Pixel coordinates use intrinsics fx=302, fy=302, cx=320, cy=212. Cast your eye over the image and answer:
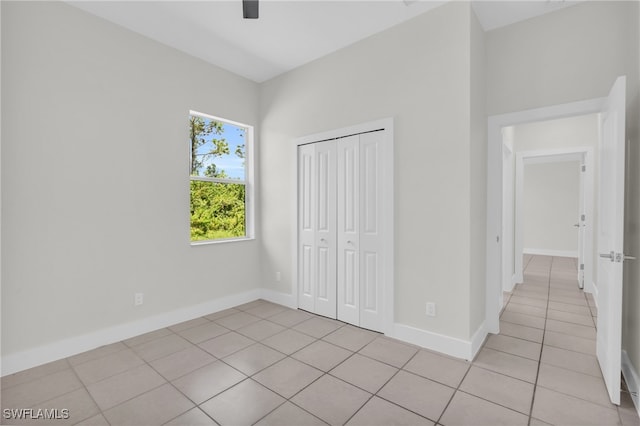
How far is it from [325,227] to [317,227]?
0.40 feet

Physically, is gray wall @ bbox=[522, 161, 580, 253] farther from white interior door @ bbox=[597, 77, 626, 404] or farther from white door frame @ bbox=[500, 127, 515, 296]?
white interior door @ bbox=[597, 77, 626, 404]

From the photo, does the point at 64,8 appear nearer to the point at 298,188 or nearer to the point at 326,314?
the point at 298,188

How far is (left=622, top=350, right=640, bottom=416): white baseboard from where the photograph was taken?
1910 mm

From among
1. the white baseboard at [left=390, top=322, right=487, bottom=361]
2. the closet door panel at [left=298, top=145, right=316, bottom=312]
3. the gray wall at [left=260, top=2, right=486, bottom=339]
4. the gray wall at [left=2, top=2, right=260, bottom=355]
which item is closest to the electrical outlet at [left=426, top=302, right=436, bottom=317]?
the gray wall at [left=260, top=2, right=486, bottom=339]

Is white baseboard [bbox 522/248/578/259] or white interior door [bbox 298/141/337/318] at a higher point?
white interior door [bbox 298/141/337/318]

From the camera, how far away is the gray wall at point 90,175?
2391 millimetres

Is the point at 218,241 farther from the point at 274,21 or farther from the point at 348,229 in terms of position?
the point at 274,21

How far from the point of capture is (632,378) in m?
2.06

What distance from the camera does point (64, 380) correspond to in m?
2.25

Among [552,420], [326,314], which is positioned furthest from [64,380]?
[552,420]

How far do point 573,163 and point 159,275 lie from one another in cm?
964

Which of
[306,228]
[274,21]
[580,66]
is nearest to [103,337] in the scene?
[306,228]

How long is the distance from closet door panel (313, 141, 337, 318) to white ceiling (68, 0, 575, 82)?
3.69ft

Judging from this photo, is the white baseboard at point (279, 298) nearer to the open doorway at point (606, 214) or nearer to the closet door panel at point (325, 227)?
the closet door panel at point (325, 227)
